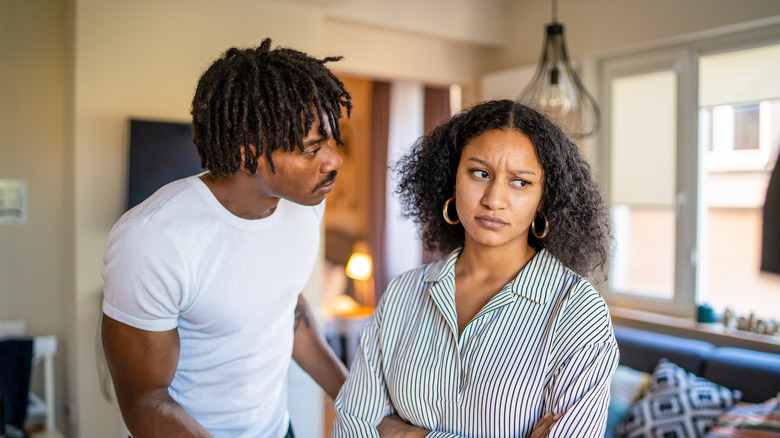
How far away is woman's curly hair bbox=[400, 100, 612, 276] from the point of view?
1.25 metres

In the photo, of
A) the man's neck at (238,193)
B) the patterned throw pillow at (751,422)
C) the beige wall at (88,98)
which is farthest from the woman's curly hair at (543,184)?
the beige wall at (88,98)

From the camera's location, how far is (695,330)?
3244 millimetres

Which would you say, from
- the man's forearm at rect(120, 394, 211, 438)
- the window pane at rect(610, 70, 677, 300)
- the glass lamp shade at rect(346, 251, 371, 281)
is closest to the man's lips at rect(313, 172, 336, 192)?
the man's forearm at rect(120, 394, 211, 438)

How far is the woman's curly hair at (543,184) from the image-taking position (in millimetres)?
1255

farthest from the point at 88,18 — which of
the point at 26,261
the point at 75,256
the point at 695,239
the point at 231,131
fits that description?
the point at 695,239

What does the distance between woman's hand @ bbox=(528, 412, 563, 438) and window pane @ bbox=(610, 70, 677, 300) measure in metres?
2.76

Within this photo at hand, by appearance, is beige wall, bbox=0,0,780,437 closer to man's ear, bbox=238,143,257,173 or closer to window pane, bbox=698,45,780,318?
window pane, bbox=698,45,780,318

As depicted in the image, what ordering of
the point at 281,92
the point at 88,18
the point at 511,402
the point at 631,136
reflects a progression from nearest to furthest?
the point at 511,402 < the point at 281,92 < the point at 88,18 < the point at 631,136

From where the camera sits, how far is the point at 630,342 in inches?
126

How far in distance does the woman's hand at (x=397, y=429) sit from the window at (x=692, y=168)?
2463 mm

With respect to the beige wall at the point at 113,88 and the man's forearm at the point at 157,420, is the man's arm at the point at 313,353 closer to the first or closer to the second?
the man's forearm at the point at 157,420

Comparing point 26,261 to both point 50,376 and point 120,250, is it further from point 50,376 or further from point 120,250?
point 120,250

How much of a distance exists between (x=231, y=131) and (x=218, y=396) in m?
0.59

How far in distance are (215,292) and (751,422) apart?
7.35 ft
